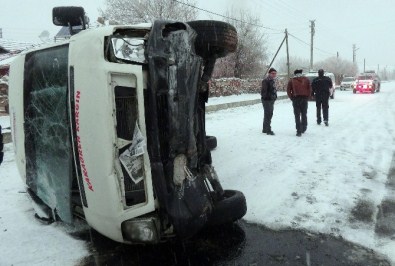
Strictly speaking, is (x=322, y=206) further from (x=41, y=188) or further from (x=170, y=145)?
(x=41, y=188)

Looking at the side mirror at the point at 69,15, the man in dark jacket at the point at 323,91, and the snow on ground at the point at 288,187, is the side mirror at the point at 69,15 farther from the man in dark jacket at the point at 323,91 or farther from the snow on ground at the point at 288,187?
the man in dark jacket at the point at 323,91

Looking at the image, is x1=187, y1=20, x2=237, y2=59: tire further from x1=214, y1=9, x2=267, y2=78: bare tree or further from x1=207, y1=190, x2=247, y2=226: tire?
x1=214, y1=9, x2=267, y2=78: bare tree

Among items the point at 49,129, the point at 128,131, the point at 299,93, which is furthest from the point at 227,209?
the point at 299,93

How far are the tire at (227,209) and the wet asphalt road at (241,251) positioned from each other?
18 cm

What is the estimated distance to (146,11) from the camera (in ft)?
101

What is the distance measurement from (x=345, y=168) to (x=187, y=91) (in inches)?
146

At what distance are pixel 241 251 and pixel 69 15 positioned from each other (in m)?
2.73

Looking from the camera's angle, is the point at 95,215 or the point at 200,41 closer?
the point at 95,215

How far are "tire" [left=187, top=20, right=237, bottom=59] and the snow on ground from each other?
171cm

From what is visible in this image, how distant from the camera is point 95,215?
8.71 ft

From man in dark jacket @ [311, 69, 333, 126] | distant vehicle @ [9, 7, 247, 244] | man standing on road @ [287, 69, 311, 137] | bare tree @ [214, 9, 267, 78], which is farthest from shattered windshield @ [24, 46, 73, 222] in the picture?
bare tree @ [214, 9, 267, 78]

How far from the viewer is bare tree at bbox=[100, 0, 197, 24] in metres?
30.4

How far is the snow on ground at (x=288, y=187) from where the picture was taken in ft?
10.5

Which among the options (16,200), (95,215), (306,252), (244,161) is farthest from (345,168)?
(16,200)
